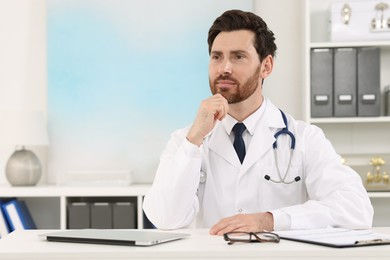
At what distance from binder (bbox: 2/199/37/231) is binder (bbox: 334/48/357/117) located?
1.74 meters

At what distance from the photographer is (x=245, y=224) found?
1.77 meters

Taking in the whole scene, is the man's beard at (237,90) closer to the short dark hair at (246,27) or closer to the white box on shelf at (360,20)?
the short dark hair at (246,27)

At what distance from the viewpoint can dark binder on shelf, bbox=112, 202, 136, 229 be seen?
339 cm

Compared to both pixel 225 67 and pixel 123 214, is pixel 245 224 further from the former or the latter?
pixel 123 214

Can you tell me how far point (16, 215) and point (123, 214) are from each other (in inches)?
22.3

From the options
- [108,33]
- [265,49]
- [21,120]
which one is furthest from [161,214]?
[108,33]

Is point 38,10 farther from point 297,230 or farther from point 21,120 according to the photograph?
point 297,230

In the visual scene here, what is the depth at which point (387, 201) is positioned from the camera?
146 inches

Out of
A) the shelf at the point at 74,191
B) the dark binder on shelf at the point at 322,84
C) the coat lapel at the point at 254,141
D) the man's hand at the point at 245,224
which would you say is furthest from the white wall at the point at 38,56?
the man's hand at the point at 245,224

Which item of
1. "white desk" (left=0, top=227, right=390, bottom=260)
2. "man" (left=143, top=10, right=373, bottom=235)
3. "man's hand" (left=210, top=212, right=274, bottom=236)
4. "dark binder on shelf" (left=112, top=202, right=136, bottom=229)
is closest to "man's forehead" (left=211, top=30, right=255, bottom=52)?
"man" (left=143, top=10, right=373, bottom=235)

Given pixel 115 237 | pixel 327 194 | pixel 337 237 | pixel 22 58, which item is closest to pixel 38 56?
pixel 22 58

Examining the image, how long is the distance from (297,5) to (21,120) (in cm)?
166

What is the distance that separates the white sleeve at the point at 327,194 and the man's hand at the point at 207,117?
0.34 meters

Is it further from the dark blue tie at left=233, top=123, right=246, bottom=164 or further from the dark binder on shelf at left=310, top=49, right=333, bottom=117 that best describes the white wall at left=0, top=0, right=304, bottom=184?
the dark blue tie at left=233, top=123, right=246, bottom=164
